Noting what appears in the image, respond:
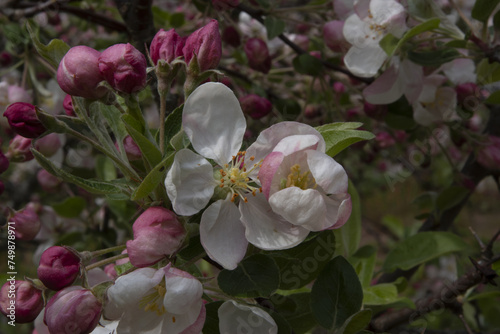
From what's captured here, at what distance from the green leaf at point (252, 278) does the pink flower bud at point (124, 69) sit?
305 mm

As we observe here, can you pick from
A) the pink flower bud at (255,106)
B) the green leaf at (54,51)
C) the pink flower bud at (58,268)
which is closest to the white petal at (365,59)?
the pink flower bud at (255,106)

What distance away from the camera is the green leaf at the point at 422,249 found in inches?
43.1

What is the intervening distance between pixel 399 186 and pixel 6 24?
6.14m

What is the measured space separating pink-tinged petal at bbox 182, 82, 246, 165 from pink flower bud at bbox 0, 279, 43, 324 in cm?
34

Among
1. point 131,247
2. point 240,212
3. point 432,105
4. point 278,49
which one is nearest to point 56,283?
point 131,247

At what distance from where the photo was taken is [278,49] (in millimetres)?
1876

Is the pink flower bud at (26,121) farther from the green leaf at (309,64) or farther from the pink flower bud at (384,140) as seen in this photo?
the pink flower bud at (384,140)

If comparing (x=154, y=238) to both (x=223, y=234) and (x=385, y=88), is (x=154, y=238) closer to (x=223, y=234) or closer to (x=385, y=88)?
(x=223, y=234)

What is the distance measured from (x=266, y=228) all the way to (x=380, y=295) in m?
0.40

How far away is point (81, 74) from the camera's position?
681 mm

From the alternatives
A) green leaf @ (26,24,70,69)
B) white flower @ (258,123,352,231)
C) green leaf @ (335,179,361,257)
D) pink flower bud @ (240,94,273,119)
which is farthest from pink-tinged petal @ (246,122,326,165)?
pink flower bud @ (240,94,273,119)

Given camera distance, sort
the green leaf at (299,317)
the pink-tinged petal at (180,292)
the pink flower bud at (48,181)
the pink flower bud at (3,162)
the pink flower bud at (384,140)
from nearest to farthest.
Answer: the pink-tinged petal at (180,292)
the green leaf at (299,317)
the pink flower bud at (3,162)
the pink flower bud at (48,181)
the pink flower bud at (384,140)

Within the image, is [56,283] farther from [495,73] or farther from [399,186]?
[399,186]

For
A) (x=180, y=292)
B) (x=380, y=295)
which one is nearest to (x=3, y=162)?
(x=180, y=292)
